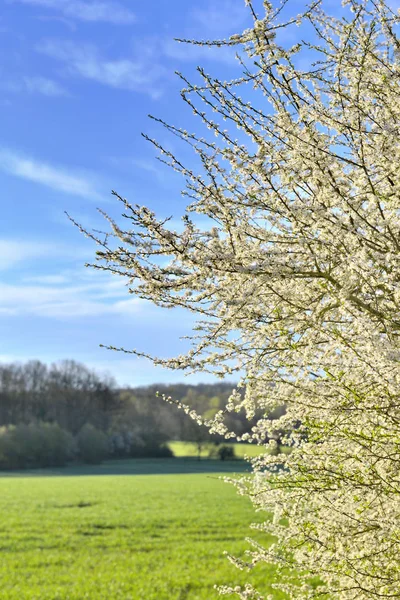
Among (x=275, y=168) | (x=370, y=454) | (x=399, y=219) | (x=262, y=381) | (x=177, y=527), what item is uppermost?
(x=275, y=168)

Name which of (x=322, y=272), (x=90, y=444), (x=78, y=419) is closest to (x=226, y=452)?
(x=90, y=444)

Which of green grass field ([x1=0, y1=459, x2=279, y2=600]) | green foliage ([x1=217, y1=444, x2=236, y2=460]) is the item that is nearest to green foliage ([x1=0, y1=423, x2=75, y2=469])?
green foliage ([x1=217, y1=444, x2=236, y2=460])

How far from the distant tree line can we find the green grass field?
106 ft

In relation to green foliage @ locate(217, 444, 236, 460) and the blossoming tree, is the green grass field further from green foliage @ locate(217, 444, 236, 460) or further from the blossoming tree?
green foliage @ locate(217, 444, 236, 460)

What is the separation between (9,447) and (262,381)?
229ft

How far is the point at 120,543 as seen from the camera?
19969 millimetres

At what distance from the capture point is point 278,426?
464 centimetres

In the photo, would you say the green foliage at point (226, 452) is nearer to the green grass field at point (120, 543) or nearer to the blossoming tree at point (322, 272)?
the green grass field at point (120, 543)

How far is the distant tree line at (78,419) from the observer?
228 ft

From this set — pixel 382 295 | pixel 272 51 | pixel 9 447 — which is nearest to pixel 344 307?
pixel 382 295

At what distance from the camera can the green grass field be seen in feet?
45.6

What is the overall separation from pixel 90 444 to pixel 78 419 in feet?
29.4

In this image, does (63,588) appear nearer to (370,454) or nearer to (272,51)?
(370,454)

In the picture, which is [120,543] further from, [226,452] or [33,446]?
[226,452]
